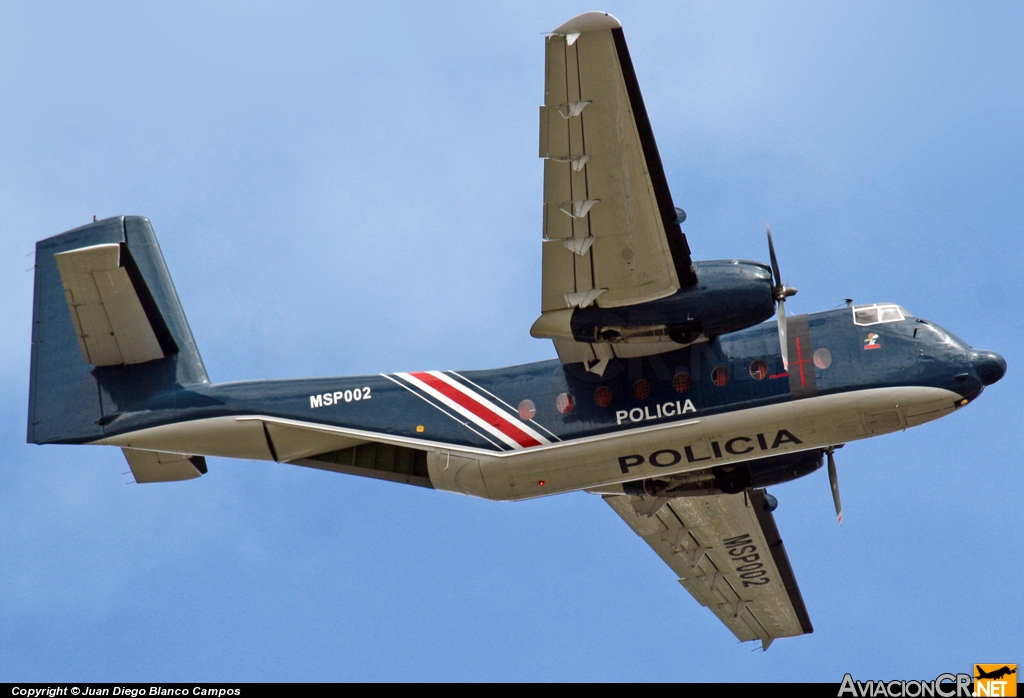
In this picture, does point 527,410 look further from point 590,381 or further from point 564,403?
point 590,381

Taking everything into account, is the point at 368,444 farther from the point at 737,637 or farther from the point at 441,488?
the point at 737,637

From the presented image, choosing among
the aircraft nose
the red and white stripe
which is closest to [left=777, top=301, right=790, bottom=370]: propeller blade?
the aircraft nose

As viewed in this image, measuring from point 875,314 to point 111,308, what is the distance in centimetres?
1231

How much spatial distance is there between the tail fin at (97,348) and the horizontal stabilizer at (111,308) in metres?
0.02

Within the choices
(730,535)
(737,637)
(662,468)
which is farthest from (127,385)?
(737,637)

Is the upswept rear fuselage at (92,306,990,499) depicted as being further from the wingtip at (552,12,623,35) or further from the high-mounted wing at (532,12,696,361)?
the wingtip at (552,12,623,35)

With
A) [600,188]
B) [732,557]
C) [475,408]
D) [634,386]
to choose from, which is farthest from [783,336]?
[732,557]

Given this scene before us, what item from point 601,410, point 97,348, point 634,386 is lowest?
point 601,410

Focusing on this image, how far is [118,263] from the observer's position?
60.0 ft

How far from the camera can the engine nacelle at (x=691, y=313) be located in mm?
16703

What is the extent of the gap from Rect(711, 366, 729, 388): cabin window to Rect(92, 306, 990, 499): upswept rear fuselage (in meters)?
0.02

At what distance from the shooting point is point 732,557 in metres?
22.5

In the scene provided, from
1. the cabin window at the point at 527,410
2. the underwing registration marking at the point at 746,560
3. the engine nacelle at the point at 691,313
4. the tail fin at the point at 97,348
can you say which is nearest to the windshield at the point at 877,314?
the engine nacelle at the point at 691,313

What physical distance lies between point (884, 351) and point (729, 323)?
98.1 inches
